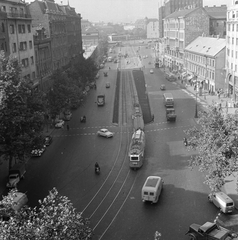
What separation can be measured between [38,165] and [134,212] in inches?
597

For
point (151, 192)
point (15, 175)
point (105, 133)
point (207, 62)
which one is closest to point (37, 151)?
point (15, 175)

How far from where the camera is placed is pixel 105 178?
35969 millimetres

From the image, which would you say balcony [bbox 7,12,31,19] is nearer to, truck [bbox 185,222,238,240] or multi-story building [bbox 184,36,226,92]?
multi-story building [bbox 184,36,226,92]

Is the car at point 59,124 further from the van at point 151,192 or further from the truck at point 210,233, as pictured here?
the truck at point 210,233

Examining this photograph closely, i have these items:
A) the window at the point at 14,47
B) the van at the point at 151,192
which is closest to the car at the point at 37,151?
the van at the point at 151,192

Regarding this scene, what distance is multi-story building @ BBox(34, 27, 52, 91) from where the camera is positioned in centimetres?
A: 6738

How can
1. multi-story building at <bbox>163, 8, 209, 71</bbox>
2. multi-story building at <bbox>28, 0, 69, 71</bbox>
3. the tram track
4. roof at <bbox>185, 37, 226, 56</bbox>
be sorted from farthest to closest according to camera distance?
multi-story building at <bbox>163, 8, 209, 71</bbox>
roof at <bbox>185, 37, 226, 56</bbox>
multi-story building at <bbox>28, 0, 69, 71</bbox>
the tram track

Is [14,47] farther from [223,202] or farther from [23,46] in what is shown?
[223,202]

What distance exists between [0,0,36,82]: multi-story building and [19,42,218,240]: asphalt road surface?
12548 millimetres

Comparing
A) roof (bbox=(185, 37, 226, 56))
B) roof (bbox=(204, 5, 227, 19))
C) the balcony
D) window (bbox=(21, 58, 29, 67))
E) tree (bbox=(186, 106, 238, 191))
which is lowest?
tree (bbox=(186, 106, 238, 191))

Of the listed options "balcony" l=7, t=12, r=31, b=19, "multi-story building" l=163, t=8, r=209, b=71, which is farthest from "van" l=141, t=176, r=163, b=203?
"multi-story building" l=163, t=8, r=209, b=71

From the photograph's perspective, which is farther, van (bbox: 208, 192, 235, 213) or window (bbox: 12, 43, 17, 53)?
window (bbox: 12, 43, 17, 53)

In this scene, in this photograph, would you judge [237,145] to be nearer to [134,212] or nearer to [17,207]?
[134,212]

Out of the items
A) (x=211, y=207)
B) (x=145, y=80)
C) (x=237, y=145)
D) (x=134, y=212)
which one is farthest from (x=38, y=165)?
(x=145, y=80)
